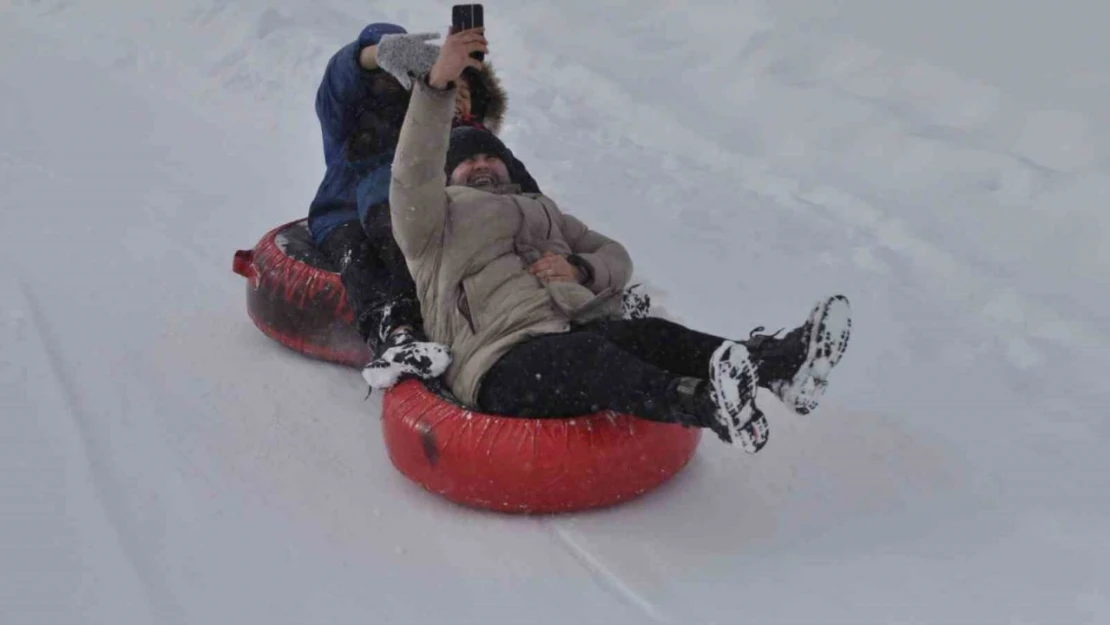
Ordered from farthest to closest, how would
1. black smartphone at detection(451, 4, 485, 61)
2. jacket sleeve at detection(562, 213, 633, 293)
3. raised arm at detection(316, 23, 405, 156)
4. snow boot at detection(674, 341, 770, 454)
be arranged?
raised arm at detection(316, 23, 405, 156) < jacket sleeve at detection(562, 213, 633, 293) < black smartphone at detection(451, 4, 485, 61) < snow boot at detection(674, 341, 770, 454)

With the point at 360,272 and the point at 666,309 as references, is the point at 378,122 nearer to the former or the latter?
the point at 360,272

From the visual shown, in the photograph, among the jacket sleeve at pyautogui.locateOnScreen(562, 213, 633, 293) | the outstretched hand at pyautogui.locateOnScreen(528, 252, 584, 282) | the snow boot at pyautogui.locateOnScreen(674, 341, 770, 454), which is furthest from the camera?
the jacket sleeve at pyautogui.locateOnScreen(562, 213, 633, 293)

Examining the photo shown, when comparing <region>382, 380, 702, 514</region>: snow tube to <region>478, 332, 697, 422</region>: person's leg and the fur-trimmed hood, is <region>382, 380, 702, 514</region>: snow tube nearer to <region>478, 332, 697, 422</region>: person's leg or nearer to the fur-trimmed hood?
<region>478, 332, 697, 422</region>: person's leg

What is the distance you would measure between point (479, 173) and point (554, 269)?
0.41 m

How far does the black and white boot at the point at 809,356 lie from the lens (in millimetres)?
2566

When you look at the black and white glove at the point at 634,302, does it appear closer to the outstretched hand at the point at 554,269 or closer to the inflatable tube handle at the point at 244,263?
the outstretched hand at the point at 554,269

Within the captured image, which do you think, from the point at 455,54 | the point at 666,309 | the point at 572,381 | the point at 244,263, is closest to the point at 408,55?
the point at 455,54

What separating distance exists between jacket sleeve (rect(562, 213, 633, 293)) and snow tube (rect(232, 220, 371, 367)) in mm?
808

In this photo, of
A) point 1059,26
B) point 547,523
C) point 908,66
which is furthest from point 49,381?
point 1059,26

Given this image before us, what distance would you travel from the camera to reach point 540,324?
2916 mm

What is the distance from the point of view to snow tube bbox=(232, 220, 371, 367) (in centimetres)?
370

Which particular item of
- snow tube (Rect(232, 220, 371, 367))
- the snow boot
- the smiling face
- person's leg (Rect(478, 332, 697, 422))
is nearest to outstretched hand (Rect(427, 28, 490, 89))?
the smiling face

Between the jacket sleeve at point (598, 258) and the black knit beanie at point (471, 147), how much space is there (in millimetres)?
274

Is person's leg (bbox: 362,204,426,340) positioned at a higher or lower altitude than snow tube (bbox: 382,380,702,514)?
higher
